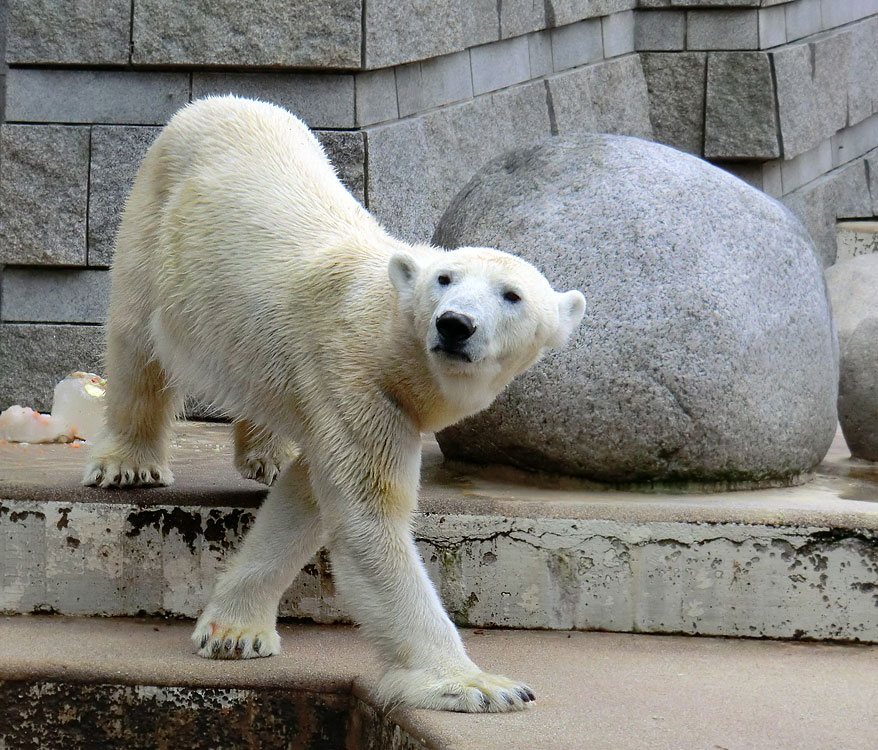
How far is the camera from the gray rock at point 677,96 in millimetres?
8977

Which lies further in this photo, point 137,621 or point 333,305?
point 137,621

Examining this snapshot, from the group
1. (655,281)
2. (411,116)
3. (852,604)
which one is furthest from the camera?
(411,116)

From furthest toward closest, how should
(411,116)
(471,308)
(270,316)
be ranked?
(411,116) → (270,316) → (471,308)

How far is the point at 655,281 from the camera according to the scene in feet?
13.6

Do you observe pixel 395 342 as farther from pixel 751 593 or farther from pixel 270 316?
pixel 751 593

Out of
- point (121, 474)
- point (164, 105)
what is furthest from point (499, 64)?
point (121, 474)

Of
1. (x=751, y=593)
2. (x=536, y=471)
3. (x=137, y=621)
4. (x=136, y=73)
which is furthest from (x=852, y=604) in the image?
(x=136, y=73)

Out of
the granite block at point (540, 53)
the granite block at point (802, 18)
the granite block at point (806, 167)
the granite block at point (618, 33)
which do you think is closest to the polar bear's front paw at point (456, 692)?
the granite block at point (540, 53)

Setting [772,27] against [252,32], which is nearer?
[252,32]

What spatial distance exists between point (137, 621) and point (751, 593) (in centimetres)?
182

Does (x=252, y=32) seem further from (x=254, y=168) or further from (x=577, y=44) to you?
(x=577, y=44)

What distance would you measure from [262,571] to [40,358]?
274 centimetres

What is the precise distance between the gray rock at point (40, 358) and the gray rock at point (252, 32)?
129cm

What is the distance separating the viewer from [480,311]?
281cm
